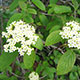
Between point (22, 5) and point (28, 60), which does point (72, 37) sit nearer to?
point (28, 60)

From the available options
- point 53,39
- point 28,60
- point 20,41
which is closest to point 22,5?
point 20,41

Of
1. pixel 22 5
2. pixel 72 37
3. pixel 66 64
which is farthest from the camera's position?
pixel 22 5

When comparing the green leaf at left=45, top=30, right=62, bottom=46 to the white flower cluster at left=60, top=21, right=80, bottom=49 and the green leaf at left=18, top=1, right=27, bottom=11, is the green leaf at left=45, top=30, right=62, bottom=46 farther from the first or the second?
the green leaf at left=18, top=1, right=27, bottom=11

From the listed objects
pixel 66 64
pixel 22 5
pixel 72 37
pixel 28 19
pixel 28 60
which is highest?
pixel 22 5

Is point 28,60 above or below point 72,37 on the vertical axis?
below

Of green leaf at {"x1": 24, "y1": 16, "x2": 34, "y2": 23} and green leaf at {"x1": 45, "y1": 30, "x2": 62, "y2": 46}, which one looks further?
green leaf at {"x1": 24, "y1": 16, "x2": 34, "y2": 23}

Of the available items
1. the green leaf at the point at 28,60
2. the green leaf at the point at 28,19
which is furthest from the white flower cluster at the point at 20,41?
the green leaf at the point at 28,19

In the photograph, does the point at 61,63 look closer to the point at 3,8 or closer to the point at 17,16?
the point at 17,16

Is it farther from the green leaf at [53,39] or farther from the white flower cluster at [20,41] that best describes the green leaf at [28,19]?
the green leaf at [53,39]

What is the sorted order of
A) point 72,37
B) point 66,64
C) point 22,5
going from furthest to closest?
1. point 22,5
2. point 72,37
3. point 66,64

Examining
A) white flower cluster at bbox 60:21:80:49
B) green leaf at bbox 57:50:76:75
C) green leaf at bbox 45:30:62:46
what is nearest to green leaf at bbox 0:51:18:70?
green leaf at bbox 45:30:62:46

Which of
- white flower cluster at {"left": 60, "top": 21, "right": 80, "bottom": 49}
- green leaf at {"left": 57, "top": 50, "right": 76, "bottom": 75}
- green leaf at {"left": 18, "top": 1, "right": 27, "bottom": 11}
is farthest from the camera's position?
green leaf at {"left": 18, "top": 1, "right": 27, "bottom": 11}

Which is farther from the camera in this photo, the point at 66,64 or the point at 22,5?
the point at 22,5

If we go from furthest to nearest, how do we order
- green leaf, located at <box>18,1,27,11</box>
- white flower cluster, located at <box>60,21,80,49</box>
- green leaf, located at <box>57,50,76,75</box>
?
green leaf, located at <box>18,1,27,11</box> < white flower cluster, located at <box>60,21,80,49</box> < green leaf, located at <box>57,50,76,75</box>
